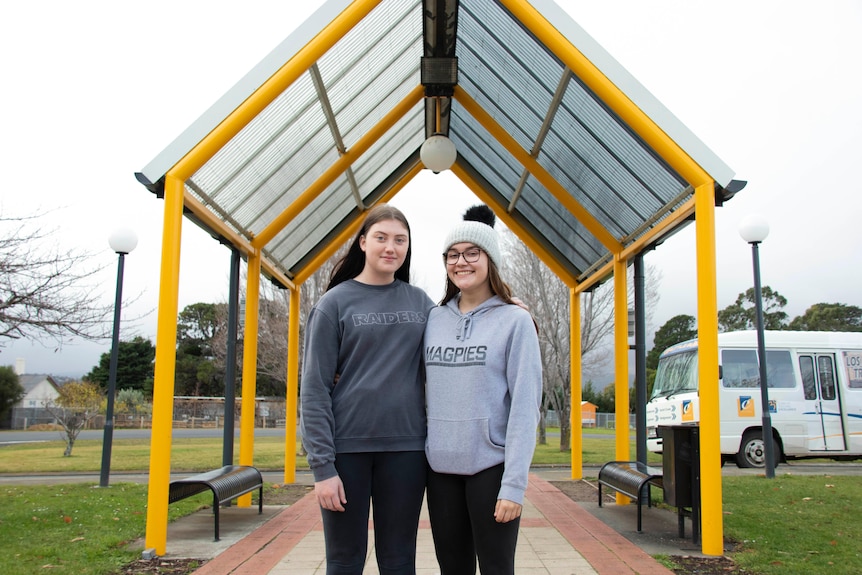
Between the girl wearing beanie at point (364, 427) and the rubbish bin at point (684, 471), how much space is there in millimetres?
3868

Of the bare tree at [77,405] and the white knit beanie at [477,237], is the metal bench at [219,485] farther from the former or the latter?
the bare tree at [77,405]

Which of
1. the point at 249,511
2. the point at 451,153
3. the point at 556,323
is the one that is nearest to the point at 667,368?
the point at 556,323

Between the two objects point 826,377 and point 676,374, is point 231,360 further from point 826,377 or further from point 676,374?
point 826,377

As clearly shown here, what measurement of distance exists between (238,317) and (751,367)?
10891mm

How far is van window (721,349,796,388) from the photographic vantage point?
1445 centimetres

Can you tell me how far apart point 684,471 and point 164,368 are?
4474 millimetres

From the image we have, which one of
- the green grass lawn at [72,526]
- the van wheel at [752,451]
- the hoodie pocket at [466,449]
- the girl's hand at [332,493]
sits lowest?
the green grass lawn at [72,526]

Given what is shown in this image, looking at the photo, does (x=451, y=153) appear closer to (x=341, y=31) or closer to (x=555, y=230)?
(x=555, y=230)

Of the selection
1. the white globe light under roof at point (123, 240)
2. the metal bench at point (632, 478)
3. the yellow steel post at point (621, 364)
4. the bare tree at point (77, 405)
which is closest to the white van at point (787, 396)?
the yellow steel post at point (621, 364)

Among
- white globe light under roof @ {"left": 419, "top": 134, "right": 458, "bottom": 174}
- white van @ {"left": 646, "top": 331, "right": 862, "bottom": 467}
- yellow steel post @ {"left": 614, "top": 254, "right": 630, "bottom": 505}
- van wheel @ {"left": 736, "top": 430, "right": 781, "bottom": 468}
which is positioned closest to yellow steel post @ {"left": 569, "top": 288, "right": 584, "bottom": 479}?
yellow steel post @ {"left": 614, "top": 254, "right": 630, "bottom": 505}

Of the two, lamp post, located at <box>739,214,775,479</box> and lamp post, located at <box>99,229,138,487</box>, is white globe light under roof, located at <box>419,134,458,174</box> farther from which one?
lamp post, located at <box>739,214,775,479</box>

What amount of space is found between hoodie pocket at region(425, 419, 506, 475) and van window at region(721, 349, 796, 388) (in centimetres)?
1302

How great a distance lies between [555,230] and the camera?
9.77 metres

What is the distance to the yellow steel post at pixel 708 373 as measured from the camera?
5.57 meters
